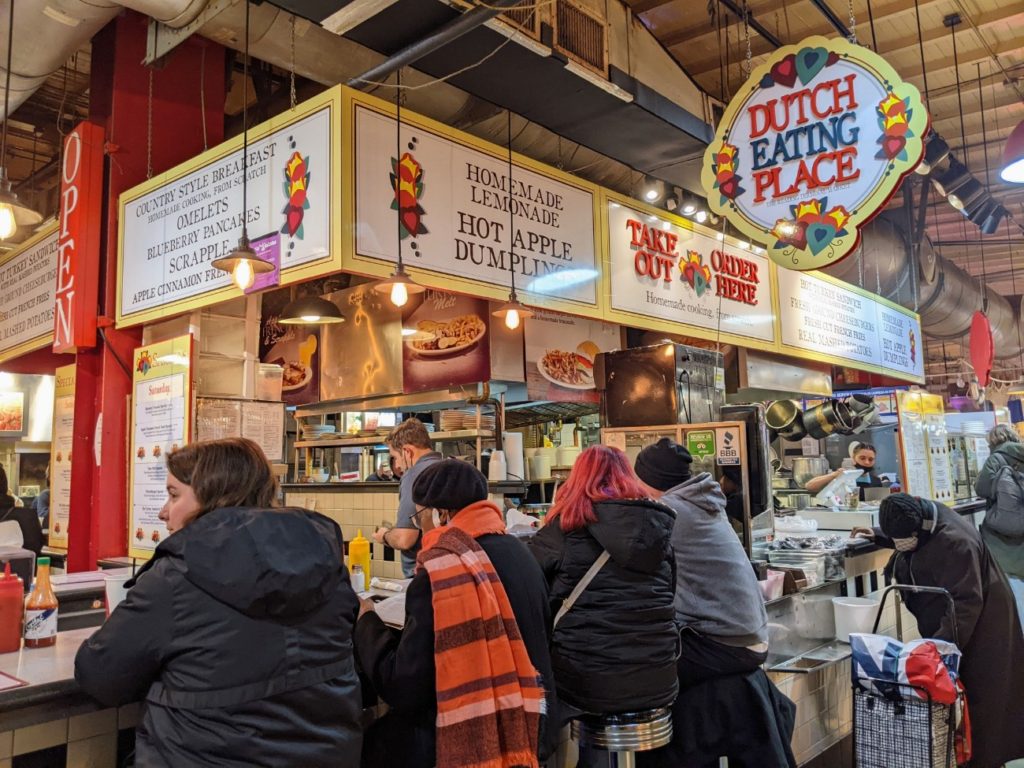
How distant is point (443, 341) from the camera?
6535mm

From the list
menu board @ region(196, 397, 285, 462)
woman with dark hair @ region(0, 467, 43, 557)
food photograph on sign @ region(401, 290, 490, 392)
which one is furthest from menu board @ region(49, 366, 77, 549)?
food photograph on sign @ region(401, 290, 490, 392)

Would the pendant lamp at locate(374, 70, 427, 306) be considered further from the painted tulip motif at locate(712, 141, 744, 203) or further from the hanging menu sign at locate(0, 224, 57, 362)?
the hanging menu sign at locate(0, 224, 57, 362)

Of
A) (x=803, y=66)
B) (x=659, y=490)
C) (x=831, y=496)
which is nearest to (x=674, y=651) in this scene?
(x=659, y=490)

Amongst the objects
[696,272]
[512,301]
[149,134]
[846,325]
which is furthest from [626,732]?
[846,325]

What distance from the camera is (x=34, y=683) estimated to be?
6.50ft

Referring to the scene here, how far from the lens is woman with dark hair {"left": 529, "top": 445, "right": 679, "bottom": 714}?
277 cm

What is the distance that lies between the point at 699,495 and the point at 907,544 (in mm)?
Answer: 1657

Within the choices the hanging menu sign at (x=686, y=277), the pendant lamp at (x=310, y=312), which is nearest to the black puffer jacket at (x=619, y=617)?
the hanging menu sign at (x=686, y=277)

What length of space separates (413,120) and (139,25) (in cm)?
275

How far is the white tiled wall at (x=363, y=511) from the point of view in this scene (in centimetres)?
564

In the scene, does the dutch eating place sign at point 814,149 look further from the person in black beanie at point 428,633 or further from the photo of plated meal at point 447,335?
the person in black beanie at point 428,633

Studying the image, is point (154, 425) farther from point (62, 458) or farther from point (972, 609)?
point (972, 609)

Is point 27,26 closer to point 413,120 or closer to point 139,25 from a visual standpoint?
point 139,25

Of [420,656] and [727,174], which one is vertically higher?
[727,174]
